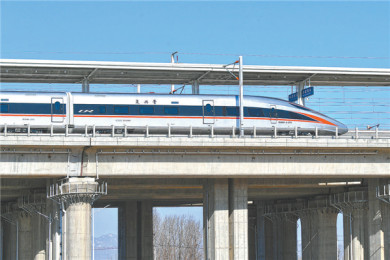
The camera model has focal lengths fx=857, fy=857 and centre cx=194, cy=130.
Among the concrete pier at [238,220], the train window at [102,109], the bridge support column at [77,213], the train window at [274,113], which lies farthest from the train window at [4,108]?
the train window at [274,113]

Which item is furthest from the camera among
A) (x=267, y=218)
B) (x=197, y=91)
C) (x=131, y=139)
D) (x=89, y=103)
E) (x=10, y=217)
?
(x=267, y=218)

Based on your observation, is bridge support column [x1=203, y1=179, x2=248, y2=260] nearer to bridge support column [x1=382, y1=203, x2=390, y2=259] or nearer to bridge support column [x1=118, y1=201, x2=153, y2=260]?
bridge support column [x1=382, y1=203, x2=390, y2=259]

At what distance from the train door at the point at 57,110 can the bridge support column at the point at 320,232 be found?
35353 millimetres

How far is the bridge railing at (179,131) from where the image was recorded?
2586 inches

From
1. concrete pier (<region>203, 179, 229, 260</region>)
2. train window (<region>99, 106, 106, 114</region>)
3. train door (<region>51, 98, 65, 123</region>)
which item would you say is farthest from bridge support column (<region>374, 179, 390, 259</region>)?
train door (<region>51, 98, 65, 123</region>)

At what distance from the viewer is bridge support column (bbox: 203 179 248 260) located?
2635 inches

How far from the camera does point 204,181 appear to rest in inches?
2741

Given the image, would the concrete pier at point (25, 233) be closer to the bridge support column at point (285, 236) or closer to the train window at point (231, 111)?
the train window at point (231, 111)

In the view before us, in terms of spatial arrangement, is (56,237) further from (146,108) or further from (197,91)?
(197,91)

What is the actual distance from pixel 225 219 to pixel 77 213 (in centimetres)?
1199

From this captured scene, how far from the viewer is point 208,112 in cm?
7062

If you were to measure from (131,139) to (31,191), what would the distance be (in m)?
20.2

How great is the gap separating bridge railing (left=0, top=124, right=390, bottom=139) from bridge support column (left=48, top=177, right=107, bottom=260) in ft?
12.3

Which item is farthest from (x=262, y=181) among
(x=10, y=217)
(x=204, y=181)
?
(x=10, y=217)
